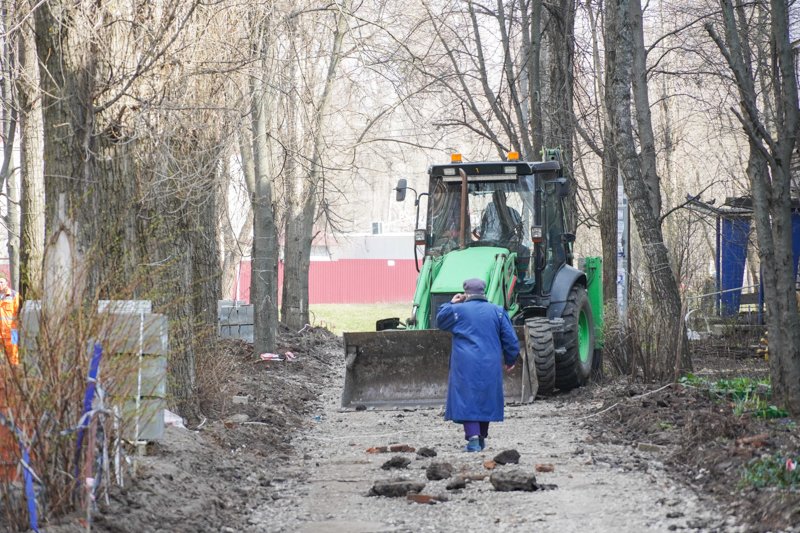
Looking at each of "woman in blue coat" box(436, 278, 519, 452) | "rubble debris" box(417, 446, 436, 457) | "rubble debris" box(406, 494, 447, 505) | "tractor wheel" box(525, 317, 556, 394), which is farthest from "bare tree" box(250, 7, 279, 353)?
"rubble debris" box(406, 494, 447, 505)

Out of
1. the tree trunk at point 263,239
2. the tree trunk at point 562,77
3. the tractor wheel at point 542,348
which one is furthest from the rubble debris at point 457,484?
the tree trunk at point 562,77

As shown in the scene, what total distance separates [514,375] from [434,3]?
16690 millimetres

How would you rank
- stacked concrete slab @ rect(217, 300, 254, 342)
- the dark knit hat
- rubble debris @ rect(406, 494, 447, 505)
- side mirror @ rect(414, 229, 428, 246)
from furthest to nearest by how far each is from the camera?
stacked concrete slab @ rect(217, 300, 254, 342)
side mirror @ rect(414, 229, 428, 246)
the dark knit hat
rubble debris @ rect(406, 494, 447, 505)

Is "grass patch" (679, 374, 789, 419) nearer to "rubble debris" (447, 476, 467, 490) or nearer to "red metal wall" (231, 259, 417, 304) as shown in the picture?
"rubble debris" (447, 476, 467, 490)

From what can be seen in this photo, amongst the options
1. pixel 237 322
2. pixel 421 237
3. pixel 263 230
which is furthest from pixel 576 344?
pixel 237 322

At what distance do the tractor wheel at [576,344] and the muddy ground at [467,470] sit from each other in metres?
0.83

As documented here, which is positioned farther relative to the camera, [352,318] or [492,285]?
[352,318]

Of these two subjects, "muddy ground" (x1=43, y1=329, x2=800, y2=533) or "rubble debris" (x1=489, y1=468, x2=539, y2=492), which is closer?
"muddy ground" (x1=43, y1=329, x2=800, y2=533)

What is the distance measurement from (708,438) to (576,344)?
5714mm

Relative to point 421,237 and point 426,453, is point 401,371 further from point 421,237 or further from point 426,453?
point 426,453

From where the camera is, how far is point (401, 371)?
14125 mm

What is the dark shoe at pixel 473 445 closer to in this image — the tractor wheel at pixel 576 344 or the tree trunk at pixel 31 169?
the tractor wheel at pixel 576 344

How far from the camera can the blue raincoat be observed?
1093cm

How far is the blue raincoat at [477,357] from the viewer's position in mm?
10930
